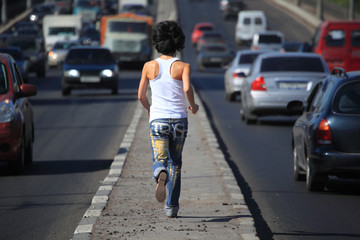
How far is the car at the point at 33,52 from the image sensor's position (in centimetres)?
4750

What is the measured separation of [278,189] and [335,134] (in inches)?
47.9

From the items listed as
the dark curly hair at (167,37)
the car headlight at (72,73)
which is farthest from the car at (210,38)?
the dark curly hair at (167,37)

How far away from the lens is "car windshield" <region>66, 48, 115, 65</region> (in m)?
36.1

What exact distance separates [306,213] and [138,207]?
5.24 feet

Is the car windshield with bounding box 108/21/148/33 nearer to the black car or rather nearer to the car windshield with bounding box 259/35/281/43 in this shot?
the car windshield with bounding box 259/35/281/43

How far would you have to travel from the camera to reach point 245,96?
22.9 meters

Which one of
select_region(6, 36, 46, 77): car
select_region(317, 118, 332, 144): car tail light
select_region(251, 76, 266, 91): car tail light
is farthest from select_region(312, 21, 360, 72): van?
select_region(317, 118, 332, 144): car tail light

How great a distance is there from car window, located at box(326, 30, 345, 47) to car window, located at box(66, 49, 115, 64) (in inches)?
297

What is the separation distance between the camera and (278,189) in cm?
1199

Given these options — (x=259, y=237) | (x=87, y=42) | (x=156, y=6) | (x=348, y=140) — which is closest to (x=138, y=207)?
(x=259, y=237)

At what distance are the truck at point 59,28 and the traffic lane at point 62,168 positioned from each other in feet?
121

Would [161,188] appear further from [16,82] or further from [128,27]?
[128,27]

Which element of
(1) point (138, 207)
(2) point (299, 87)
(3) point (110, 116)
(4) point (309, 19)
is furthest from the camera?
(4) point (309, 19)

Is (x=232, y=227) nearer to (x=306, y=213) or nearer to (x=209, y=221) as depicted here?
(x=209, y=221)
